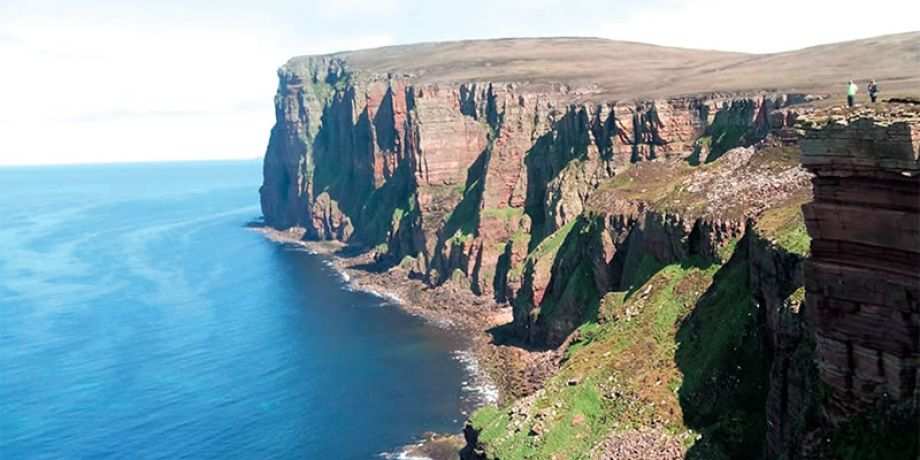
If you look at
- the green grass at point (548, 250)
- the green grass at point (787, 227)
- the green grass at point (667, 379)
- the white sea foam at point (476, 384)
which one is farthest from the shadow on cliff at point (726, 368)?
the green grass at point (548, 250)

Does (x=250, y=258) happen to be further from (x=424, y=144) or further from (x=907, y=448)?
(x=907, y=448)

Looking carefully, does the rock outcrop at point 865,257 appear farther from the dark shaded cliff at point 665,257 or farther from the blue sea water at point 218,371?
the blue sea water at point 218,371

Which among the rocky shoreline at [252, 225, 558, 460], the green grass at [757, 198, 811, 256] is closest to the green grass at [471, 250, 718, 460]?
the green grass at [757, 198, 811, 256]

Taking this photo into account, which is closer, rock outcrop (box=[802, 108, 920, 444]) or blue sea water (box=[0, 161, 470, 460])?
rock outcrop (box=[802, 108, 920, 444])

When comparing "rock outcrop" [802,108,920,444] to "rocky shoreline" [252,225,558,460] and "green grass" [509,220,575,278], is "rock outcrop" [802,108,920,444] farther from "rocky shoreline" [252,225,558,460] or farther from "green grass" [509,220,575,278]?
"green grass" [509,220,575,278]

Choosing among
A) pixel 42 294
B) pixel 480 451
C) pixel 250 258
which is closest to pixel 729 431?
pixel 480 451
